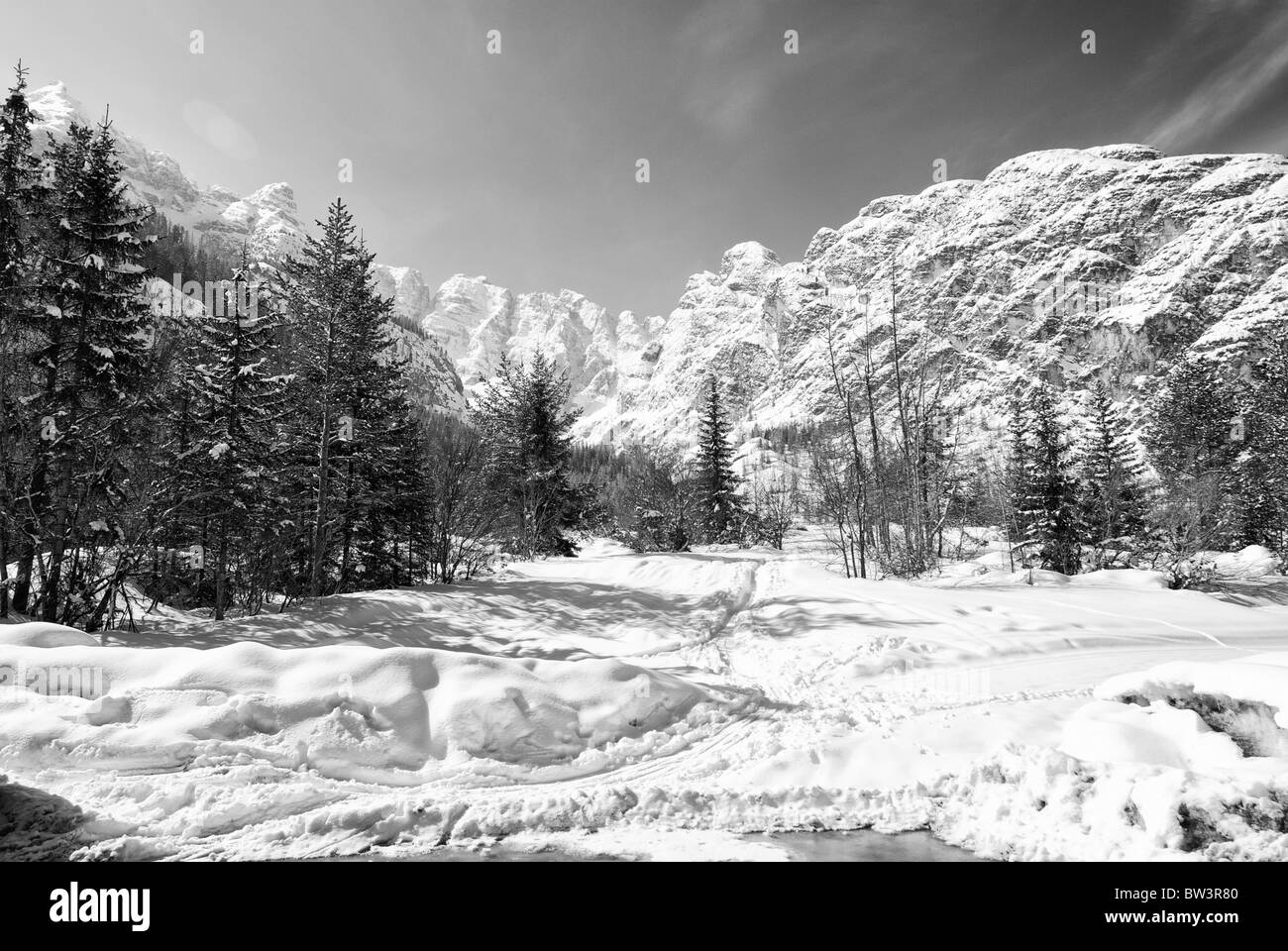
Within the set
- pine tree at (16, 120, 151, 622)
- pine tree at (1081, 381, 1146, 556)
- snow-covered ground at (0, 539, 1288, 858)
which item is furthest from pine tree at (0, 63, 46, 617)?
pine tree at (1081, 381, 1146, 556)

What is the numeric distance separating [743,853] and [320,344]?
15.3m

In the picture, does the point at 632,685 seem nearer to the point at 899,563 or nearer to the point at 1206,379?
the point at 899,563

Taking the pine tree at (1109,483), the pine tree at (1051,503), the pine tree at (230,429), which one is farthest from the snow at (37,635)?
the pine tree at (1051,503)

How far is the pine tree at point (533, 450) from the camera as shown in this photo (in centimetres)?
2169

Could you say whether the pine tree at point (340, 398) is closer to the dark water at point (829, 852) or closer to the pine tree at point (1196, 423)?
the dark water at point (829, 852)

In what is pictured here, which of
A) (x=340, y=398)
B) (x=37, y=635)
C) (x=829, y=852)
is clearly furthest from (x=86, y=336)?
(x=829, y=852)

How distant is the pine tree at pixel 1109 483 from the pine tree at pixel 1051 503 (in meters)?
0.90

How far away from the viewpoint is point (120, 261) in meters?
14.0

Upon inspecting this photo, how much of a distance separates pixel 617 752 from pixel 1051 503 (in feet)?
77.7

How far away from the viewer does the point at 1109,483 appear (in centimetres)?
2169

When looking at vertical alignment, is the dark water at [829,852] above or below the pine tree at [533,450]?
below

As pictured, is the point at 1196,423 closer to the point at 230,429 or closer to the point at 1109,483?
the point at 1109,483

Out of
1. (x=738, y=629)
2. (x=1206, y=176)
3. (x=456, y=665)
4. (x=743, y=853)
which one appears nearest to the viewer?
(x=743, y=853)
